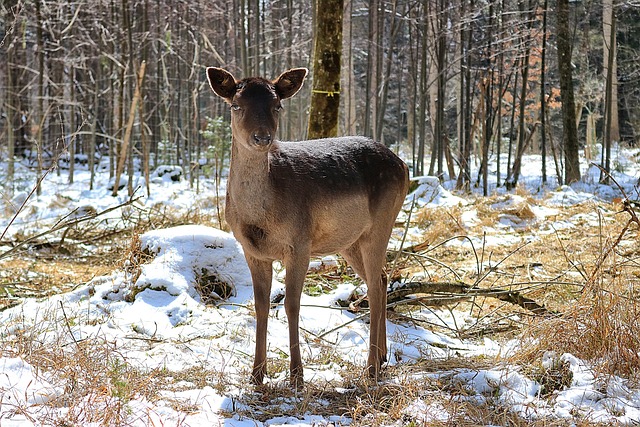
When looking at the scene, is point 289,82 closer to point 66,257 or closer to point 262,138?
point 262,138

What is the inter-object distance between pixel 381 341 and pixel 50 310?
9.68 ft

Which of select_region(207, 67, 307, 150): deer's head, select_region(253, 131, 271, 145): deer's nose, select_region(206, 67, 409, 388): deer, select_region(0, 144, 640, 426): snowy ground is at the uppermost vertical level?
select_region(207, 67, 307, 150): deer's head

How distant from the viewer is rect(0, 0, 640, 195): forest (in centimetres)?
1580

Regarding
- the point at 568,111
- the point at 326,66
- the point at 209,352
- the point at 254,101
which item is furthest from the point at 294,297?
the point at 568,111

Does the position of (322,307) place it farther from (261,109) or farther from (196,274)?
(261,109)

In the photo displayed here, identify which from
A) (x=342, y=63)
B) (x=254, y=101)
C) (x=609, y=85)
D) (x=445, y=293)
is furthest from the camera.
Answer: (x=342, y=63)

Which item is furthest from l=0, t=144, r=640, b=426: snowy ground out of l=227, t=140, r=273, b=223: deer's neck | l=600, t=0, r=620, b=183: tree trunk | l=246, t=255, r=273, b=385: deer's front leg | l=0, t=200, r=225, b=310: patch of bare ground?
l=600, t=0, r=620, b=183: tree trunk

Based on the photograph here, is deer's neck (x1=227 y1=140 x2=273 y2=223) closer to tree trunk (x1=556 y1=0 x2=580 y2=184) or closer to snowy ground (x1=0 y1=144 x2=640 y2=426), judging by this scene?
snowy ground (x1=0 y1=144 x2=640 y2=426)

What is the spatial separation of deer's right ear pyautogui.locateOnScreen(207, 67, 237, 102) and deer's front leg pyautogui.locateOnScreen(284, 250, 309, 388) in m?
1.22

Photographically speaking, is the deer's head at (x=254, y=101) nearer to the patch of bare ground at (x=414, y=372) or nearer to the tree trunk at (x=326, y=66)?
the patch of bare ground at (x=414, y=372)

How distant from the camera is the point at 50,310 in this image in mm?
5297

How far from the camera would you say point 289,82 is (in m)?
4.29

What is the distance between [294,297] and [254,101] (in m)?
1.38

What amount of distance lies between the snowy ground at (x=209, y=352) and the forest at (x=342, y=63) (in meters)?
2.92
